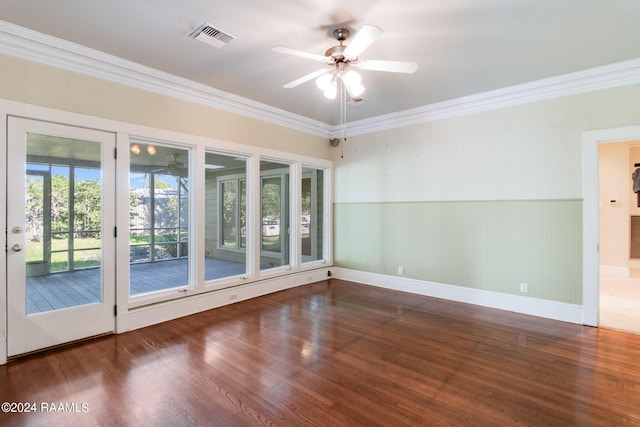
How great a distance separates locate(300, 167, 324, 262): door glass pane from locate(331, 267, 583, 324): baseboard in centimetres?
79

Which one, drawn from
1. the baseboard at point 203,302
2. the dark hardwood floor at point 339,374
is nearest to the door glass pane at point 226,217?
the baseboard at point 203,302

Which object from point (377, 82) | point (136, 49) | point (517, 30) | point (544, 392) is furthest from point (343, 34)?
point (544, 392)

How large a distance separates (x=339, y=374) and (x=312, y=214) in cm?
366

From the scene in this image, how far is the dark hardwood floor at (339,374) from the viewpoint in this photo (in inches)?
78.7

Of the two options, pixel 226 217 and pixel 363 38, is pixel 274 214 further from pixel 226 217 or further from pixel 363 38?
pixel 363 38

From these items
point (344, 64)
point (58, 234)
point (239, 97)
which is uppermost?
point (239, 97)

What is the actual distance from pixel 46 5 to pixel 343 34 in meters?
2.35

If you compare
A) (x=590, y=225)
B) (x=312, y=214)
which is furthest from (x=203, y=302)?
(x=590, y=225)

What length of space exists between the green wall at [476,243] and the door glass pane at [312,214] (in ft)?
1.66

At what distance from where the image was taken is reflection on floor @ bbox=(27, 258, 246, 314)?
9.51 feet

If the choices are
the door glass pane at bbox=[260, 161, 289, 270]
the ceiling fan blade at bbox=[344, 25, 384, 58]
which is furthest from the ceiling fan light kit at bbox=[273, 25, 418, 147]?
the door glass pane at bbox=[260, 161, 289, 270]

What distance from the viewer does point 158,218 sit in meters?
3.90

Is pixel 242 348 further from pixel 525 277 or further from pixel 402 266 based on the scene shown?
pixel 525 277

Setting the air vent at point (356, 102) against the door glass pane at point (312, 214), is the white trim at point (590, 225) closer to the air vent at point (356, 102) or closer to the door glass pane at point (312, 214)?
the air vent at point (356, 102)
